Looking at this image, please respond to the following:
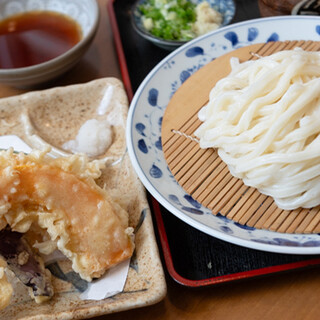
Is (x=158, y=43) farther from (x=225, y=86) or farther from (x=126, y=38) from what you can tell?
(x=225, y=86)

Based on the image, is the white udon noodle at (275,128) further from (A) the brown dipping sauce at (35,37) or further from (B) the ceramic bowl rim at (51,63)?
(A) the brown dipping sauce at (35,37)

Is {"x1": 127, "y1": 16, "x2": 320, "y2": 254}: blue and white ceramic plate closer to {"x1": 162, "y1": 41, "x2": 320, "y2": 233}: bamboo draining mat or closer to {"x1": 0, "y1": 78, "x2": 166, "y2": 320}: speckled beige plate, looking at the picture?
{"x1": 162, "y1": 41, "x2": 320, "y2": 233}: bamboo draining mat

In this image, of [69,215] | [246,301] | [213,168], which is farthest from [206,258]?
[69,215]

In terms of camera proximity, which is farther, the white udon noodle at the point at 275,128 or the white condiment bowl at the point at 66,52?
the white condiment bowl at the point at 66,52

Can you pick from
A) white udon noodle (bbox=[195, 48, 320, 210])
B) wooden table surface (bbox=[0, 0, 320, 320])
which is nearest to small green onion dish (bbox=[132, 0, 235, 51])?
white udon noodle (bbox=[195, 48, 320, 210])

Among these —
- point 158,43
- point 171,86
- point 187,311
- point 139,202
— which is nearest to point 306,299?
point 187,311

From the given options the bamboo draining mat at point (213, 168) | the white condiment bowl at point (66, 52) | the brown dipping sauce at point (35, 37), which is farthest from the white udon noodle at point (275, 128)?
the brown dipping sauce at point (35, 37)
